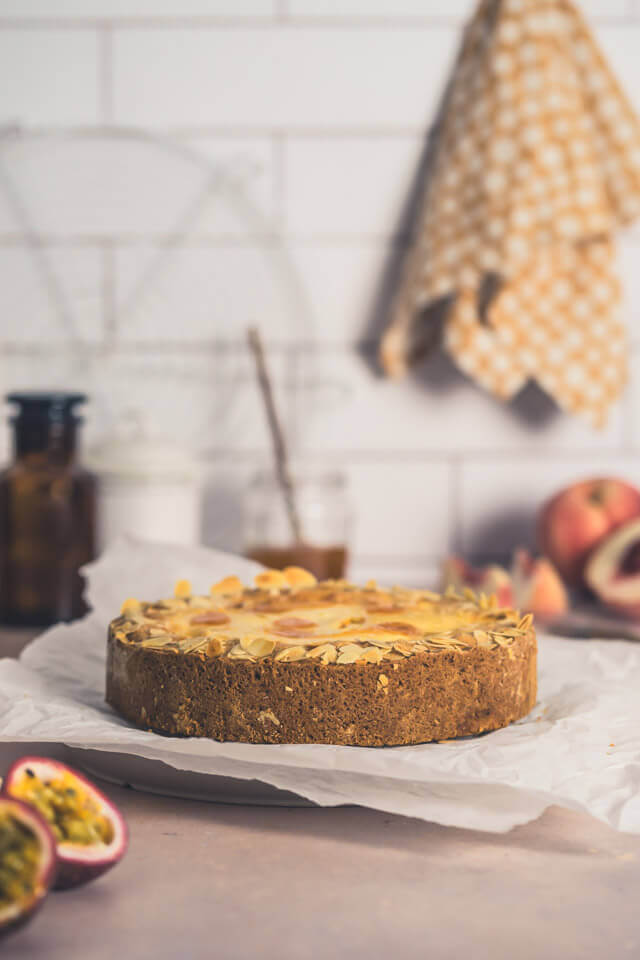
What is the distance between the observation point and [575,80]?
4.38ft

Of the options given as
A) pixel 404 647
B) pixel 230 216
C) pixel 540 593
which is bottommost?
pixel 540 593

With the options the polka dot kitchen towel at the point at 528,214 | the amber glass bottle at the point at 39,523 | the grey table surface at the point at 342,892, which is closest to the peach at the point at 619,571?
the polka dot kitchen towel at the point at 528,214

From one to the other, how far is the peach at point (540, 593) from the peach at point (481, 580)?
16mm

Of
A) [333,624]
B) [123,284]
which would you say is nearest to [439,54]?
[123,284]

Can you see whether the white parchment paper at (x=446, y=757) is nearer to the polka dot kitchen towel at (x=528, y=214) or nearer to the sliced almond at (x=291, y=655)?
the sliced almond at (x=291, y=655)

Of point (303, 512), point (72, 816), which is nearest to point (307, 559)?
point (303, 512)

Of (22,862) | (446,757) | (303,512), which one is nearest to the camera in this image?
(22,862)

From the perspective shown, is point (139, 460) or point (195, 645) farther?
point (139, 460)

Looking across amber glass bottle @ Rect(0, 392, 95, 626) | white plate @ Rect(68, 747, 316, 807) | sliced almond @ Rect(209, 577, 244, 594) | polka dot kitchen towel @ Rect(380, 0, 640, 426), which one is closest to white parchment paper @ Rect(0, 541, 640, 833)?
white plate @ Rect(68, 747, 316, 807)

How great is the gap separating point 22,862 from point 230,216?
1.12 metres

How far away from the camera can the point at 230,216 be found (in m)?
1.39

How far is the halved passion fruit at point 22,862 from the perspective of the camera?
38 cm

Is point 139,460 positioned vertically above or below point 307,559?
above

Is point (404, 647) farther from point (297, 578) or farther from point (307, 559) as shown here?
point (307, 559)
